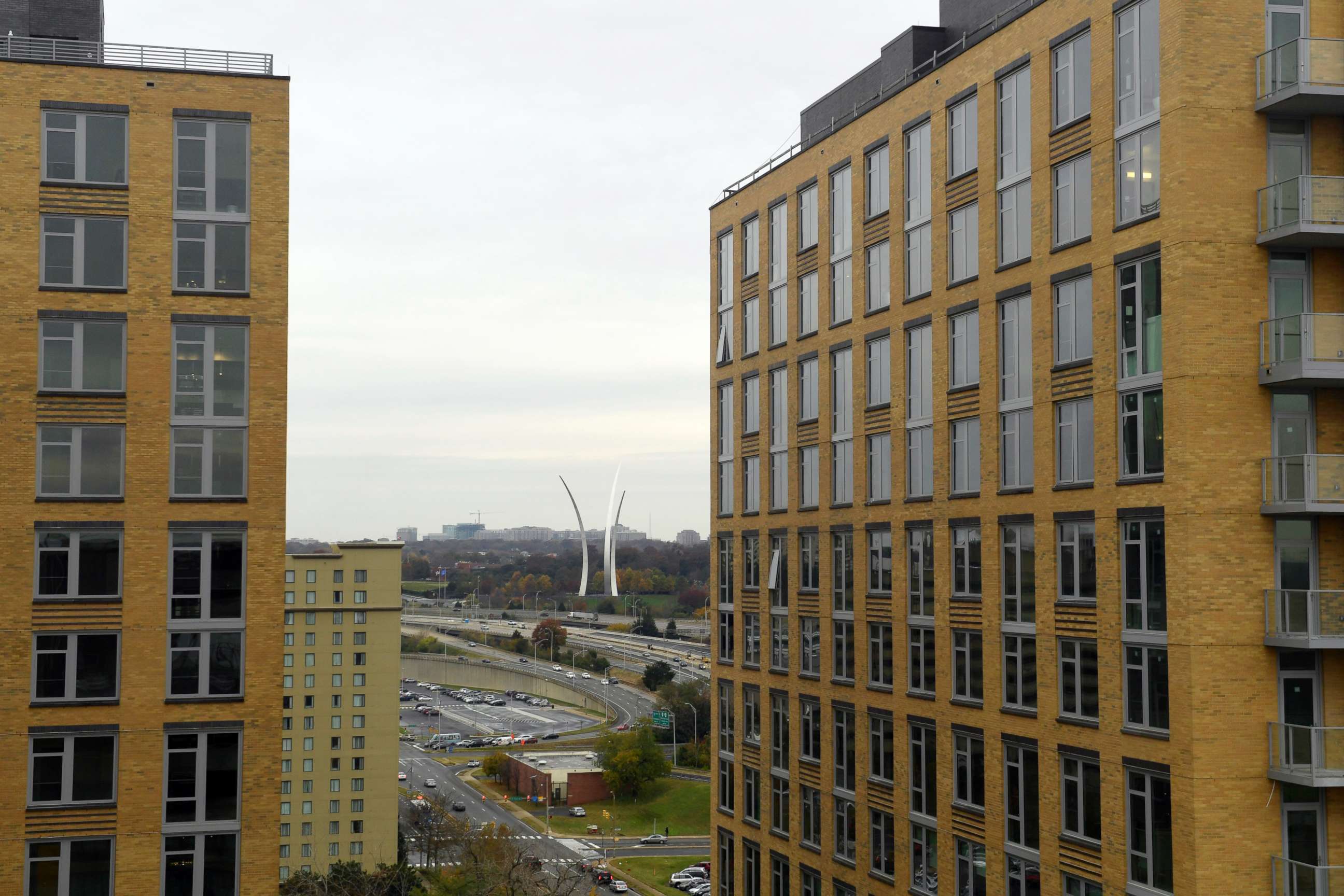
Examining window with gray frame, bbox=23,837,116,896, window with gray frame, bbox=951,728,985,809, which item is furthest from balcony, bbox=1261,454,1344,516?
window with gray frame, bbox=23,837,116,896

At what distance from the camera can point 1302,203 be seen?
28.9 meters

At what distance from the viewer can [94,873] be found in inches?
1335

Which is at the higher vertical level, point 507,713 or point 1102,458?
point 1102,458

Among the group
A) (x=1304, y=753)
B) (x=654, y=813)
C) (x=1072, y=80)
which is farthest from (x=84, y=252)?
(x=654, y=813)

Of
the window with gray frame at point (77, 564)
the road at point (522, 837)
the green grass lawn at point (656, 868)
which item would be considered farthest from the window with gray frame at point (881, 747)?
the green grass lawn at point (656, 868)

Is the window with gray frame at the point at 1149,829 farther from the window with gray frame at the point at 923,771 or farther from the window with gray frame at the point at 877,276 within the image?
the window with gray frame at the point at 877,276

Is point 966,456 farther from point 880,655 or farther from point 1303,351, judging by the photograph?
point 1303,351

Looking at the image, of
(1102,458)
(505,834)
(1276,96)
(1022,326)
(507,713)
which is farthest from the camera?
(507,713)

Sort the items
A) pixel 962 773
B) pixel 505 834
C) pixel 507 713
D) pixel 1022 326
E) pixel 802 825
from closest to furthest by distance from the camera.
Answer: pixel 1022 326
pixel 962 773
pixel 802 825
pixel 505 834
pixel 507 713

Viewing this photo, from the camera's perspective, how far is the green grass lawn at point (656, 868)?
293ft

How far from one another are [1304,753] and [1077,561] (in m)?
7.00

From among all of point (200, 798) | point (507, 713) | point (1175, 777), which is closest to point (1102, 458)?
point (1175, 777)

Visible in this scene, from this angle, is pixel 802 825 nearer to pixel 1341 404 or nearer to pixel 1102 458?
pixel 1102 458

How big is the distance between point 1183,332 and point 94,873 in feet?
99.4
